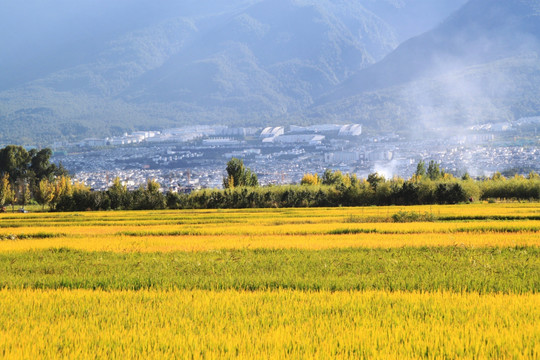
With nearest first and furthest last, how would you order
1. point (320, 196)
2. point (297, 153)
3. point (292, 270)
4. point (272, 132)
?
point (292, 270) < point (320, 196) < point (297, 153) < point (272, 132)

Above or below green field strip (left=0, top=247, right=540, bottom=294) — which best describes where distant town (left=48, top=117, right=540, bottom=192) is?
above

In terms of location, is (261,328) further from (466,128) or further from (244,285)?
(466,128)

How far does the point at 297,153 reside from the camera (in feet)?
519

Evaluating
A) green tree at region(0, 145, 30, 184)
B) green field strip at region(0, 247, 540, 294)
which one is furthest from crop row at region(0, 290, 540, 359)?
green tree at region(0, 145, 30, 184)

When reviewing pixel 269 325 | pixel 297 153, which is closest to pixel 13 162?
pixel 297 153

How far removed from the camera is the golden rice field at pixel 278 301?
6938mm

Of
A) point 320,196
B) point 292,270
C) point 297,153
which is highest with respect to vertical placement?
point 297,153

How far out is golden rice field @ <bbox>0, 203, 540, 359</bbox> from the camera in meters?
6.94

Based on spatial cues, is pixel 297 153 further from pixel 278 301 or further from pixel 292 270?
pixel 278 301

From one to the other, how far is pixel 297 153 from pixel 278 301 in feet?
490

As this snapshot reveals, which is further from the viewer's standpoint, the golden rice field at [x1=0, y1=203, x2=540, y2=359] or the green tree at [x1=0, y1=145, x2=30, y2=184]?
the green tree at [x1=0, y1=145, x2=30, y2=184]

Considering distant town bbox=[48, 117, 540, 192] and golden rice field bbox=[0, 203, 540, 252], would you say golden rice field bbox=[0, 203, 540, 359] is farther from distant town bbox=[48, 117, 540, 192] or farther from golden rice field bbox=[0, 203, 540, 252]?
distant town bbox=[48, 117, 540, 192]

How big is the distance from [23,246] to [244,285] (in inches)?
A: 453

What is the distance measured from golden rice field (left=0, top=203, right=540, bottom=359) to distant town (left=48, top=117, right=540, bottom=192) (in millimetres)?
96665
